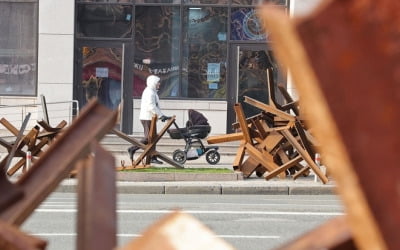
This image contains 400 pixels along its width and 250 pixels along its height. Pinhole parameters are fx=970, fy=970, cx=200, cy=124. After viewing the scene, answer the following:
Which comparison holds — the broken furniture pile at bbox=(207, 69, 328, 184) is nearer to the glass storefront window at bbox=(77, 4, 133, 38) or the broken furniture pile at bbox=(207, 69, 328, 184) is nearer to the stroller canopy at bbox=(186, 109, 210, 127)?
the stroller canopy at bbox=(186, 109, 210, 127)

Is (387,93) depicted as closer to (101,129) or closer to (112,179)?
(112,179)

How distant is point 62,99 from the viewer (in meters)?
24.0

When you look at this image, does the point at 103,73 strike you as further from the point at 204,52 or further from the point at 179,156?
the point at 179,156

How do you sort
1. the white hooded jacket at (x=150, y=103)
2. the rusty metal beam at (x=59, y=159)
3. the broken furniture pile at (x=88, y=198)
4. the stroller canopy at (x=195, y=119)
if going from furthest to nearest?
1. the stroller canopy at (x=195, y=119)
2. the white hooded jacket at (x=150, y=103)
3. the rusty metal beam at (x=59, y=159)
4. the broken furniture pile at (x=88, y=198)

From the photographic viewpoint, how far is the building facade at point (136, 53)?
23969mm

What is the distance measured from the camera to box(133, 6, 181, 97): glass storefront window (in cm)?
2408

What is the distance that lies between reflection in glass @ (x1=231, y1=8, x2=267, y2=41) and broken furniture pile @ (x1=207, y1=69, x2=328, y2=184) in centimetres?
640

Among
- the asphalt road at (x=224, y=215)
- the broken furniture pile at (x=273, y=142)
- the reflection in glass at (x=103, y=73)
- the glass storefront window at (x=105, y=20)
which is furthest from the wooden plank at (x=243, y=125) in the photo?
the glass storefront window at (x=105, y=20)

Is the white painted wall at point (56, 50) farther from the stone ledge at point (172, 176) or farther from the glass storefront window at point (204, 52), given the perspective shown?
the stone ledge at point (172, 176)

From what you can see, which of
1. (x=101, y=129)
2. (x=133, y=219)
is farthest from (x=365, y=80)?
(x=133, y=219)

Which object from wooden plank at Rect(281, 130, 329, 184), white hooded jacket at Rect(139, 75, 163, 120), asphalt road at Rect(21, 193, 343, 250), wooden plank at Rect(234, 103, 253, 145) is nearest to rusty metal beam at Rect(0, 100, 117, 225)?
asphalt road at Rect(21, 193, 343, 250)

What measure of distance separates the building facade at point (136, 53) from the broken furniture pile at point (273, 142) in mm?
6097

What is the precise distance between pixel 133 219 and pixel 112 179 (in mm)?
10777

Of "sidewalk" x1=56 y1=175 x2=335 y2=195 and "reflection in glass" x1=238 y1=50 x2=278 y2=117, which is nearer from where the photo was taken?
"sidewalk" x1=56 y1=175 x2=335 y2=195
